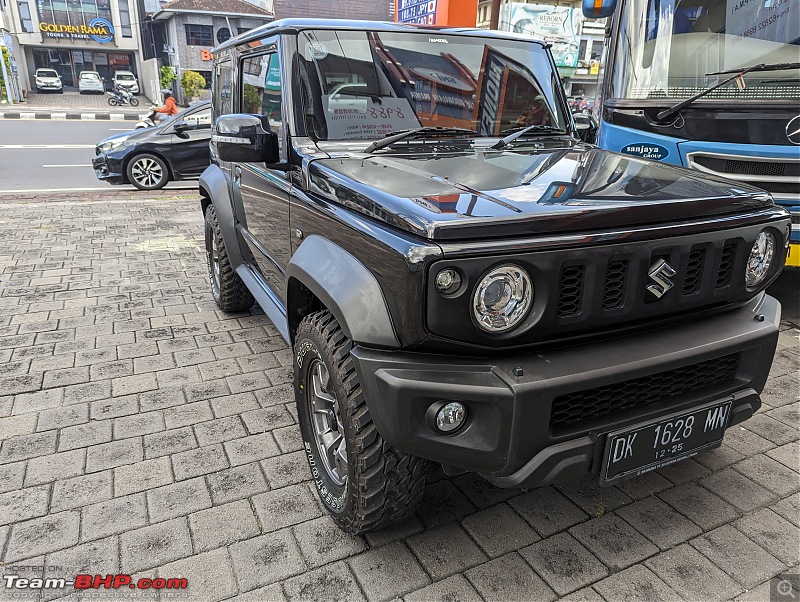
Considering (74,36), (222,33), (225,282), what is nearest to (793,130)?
(225,282)

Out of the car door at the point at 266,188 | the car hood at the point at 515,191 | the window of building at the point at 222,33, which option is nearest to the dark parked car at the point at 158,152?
the car door at the point at 266,188

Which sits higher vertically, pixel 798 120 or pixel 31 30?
pixel 31 30

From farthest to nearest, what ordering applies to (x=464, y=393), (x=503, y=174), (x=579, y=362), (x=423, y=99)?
(x=423, y=99)
(x=503, y=174)
(x=579, y=362)
(x=464, y=393)

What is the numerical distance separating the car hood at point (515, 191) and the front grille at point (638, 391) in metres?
0.54

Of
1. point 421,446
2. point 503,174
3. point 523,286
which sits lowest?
point 421,446

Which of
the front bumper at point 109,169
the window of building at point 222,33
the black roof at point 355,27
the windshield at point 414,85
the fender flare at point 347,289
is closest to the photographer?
the fender flare at point 347,289

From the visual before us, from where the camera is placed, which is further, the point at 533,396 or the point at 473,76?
the point at 473,76

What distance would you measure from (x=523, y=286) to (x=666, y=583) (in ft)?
4.19

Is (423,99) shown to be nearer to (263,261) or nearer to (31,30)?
(263,261)

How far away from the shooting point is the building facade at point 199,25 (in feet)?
145

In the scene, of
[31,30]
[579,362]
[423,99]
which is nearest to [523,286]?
[579,362]

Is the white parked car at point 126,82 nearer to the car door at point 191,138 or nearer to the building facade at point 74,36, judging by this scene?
the building facade at point 74,36

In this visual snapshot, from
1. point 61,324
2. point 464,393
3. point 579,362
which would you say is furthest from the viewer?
point 61,324

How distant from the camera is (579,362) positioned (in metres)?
1.89
